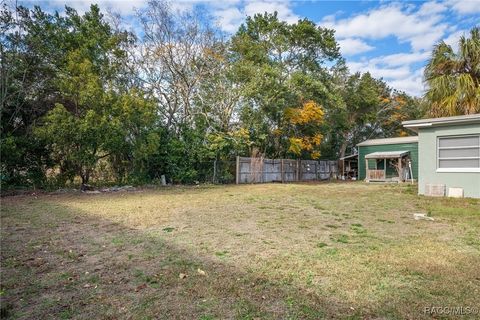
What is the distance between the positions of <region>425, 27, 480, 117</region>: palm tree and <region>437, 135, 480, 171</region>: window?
200 centimetres

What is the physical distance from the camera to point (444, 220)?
5980 mm

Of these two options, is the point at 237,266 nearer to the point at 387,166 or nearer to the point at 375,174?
the point at 375,174

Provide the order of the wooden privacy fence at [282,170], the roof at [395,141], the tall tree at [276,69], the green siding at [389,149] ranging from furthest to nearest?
the green siding at [389,149], the roof at [395,141], the tall tree at [276,69], the wooden privacy fence at [282,170]

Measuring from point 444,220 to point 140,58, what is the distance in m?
13.9

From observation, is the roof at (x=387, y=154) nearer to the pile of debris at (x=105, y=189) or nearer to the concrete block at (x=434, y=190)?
the concrete block at (x=434, y=190)

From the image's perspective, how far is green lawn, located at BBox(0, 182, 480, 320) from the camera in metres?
2.46

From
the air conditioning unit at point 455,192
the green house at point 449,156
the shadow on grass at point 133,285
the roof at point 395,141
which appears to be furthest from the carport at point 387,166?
the shadow on grass at point 133,285

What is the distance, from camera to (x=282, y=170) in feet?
61.1

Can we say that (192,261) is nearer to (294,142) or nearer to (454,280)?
(454,280)

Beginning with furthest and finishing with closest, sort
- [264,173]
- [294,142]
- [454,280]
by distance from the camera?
[294,142] → [264,173] → [454,280]

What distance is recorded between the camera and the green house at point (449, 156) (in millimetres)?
9438

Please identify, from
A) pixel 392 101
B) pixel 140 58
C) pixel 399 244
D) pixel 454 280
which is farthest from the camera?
pixel 392 101

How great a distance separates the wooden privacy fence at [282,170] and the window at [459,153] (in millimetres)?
8720

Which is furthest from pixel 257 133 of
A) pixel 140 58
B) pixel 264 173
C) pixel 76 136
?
pixel 76 136
